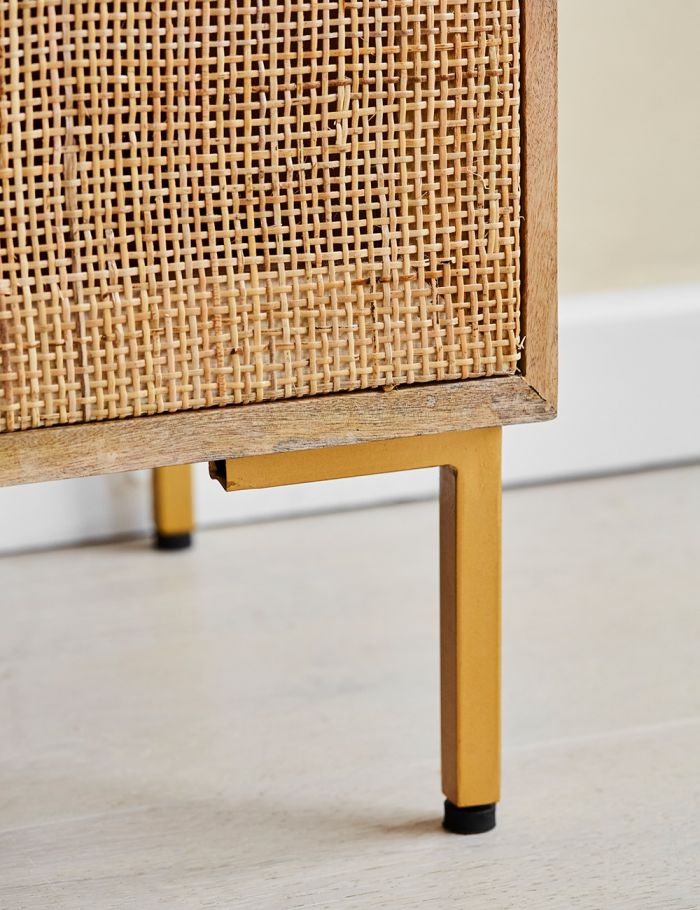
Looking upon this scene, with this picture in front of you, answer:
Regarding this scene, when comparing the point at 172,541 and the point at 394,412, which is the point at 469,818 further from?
the point at 172,541

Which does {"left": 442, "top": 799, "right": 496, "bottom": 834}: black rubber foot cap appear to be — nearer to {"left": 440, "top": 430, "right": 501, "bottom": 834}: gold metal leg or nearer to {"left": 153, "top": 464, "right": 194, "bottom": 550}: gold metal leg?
{"left": 440, "top": 430, "right": 501, "bottom": 834}: gold metal leg

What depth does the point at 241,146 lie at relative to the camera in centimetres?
63

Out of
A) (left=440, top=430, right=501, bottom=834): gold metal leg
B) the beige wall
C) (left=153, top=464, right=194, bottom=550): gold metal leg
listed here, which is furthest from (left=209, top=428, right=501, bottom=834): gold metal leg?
the beige wall

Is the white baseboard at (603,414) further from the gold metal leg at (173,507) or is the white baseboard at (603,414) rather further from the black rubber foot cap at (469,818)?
the black rubber foot cap at (469,818)

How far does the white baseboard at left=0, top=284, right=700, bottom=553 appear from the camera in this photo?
137 cm

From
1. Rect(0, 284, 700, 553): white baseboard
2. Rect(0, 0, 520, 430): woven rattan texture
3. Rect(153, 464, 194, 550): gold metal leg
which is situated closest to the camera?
Rect(0, 0, 520, 430): woven rattan texture

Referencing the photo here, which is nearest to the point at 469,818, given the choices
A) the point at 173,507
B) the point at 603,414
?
the point at 173,507

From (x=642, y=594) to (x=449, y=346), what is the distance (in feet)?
1.80

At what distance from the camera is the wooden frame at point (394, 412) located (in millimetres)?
641

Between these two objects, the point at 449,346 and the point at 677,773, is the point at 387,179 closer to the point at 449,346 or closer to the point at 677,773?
the point at 449,346

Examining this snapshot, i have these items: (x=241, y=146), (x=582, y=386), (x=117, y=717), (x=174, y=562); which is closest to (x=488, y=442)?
(x=241, y=146)

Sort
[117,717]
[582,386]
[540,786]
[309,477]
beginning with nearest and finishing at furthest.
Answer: [309,477] → [540,786] → [117,717] → [582,386]

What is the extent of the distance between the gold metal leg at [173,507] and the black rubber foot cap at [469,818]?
1.75 ft

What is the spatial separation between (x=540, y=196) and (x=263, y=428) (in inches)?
7.7
